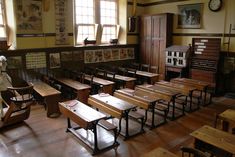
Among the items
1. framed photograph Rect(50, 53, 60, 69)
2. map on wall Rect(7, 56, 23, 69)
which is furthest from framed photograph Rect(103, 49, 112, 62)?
map on wall Rect(7, 56, 23, 69)

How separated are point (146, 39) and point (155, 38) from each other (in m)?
0.44

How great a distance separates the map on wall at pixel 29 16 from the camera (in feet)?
18.6

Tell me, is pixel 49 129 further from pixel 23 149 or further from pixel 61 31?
pixel 61 31

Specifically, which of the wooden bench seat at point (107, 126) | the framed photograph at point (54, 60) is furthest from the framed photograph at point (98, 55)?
the wooden bench seat at point (107, 126)

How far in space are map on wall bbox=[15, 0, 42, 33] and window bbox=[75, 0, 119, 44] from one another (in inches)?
51.8

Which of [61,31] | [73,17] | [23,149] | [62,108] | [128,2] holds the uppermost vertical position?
[128,2]

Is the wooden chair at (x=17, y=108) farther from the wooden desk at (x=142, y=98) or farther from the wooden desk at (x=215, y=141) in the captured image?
the wooden desk at (x=215, y=141)

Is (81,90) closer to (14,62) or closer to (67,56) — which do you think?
(67,56)

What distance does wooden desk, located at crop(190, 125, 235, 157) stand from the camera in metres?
2.53

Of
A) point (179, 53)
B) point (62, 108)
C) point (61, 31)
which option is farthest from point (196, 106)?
point (61, 31)

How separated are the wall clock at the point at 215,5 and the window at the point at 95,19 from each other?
319cm

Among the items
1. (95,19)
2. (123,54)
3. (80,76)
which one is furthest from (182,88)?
(95,19)

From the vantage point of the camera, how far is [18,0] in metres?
5.61

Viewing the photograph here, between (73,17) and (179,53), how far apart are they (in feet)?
11.2
